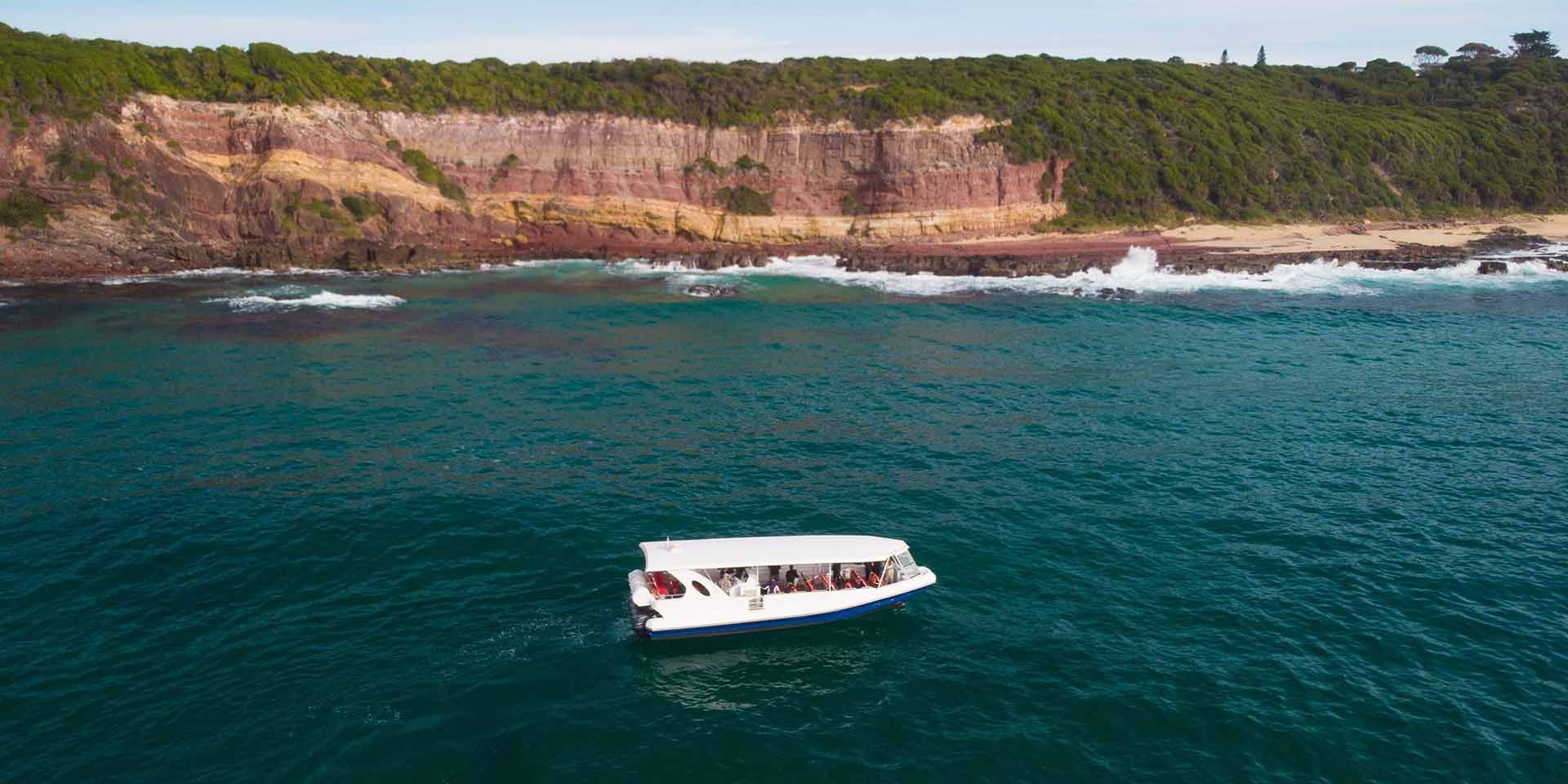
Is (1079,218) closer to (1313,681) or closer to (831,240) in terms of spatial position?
(831,240)

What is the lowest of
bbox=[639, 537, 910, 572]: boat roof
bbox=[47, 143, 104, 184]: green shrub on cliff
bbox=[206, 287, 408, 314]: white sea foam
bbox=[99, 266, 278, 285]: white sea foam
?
bbox=[639, 537, 910, 572]: boat roof

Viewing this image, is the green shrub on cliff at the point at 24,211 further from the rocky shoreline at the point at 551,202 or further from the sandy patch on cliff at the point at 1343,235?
the sandy patch on cliff at the point at 1343,235

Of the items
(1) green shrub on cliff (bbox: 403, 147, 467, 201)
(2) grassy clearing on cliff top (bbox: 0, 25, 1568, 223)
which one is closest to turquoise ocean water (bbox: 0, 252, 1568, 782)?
(2) grassy clearing on cliff top (bbox: 0, 25, 1568, 223)

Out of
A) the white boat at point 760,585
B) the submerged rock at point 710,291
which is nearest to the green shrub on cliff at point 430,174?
the submerged rock at point 710,291

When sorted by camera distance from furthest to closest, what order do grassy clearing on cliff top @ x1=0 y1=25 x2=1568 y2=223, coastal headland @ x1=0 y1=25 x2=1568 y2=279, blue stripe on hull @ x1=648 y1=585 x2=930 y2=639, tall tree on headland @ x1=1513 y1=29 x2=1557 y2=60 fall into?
tall tree on headland @ x1=1513 y1=29 x2=1557 y2=60
grassy clearing on cliff top @ x1=0 y1=25 x2=1568 y2=223
coastal headland @ x1=0 y1=25 x2=1568 y2=279
blue stripe on hull @ x1=648 y1=585 x2=930 y2=639

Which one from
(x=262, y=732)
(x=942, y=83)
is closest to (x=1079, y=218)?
(x=942, y=83)

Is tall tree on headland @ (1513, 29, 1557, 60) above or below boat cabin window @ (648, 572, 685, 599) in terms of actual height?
above

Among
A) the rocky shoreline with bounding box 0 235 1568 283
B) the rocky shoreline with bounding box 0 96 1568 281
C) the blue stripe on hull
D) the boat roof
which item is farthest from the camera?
the rocky shoreline with bounding box 0 235 1568 283

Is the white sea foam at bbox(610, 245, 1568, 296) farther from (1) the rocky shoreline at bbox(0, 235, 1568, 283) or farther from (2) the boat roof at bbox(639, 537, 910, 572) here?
(2) the boat roof at bbox(639, 537, 910, 572)
